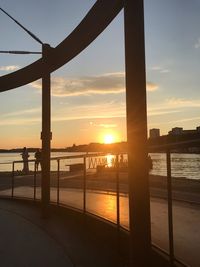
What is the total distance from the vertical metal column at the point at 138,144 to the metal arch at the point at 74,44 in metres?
0.61

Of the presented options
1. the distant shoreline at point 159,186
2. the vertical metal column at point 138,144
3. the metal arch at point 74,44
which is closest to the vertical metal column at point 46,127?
the metal arch at point 74,44

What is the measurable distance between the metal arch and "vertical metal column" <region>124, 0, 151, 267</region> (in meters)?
0.61

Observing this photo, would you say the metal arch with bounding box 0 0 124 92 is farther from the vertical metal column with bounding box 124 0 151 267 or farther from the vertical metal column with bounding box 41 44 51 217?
the vertical metal column with bounding box 124 0 151 267

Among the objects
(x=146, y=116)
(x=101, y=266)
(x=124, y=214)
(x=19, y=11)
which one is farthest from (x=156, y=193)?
(x=19, y=11)

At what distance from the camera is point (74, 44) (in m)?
6.68

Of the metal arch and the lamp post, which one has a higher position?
the metal arch

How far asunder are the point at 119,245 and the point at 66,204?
109 inches

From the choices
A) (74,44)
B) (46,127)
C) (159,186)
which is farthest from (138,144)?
(159,186)

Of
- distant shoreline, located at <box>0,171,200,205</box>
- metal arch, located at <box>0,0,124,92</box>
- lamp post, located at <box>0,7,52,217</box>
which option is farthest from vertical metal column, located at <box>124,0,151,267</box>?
lamp post, located at <box>0,7,52,217</box>

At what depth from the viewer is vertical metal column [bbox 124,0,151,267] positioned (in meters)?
4.07

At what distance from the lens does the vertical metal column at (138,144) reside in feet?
13.3

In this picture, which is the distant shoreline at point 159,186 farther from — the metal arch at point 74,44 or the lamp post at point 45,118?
the metal arch at point 74,44

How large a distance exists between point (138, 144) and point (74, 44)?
3.13 meters

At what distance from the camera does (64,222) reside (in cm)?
729
